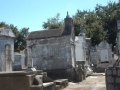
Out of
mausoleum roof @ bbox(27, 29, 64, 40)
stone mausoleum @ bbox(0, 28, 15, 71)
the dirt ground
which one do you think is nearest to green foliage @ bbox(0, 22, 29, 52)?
stone mausoleum @ bbox(0, 28, 15, 71)

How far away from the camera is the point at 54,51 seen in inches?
595

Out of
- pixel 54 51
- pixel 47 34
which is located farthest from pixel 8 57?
pixel 54 51

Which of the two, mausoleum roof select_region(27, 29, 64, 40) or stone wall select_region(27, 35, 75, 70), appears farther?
mausoleum roof select_region(27, 29, 64, 40)

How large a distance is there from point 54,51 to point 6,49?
429 cm

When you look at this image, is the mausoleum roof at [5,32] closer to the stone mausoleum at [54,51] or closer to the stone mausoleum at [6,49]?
the stone mausoleum at [6,49]

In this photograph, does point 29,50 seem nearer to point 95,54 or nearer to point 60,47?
point 60,47

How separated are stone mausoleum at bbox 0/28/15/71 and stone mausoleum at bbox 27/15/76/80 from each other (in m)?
1.80

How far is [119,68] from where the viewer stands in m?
5.76

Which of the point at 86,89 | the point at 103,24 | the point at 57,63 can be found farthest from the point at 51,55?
the point at 103,24

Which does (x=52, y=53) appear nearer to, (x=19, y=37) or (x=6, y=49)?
(x=6, y=49)

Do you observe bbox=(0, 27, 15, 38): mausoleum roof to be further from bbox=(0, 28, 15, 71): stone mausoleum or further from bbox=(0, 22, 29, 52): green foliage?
bbox=(0, 22, 29, 52): green foliage

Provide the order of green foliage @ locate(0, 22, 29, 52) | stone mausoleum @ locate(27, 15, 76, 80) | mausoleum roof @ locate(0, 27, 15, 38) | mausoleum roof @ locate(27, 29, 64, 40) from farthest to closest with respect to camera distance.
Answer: green foliage @ locate(0, 22, 29, 52) → mausoleum roof @ locate(0, 27, 15, 38) → mausoleum roof @ locate(27, 29, 64, 40) → stone mausoleum @ locate(27, 15, 76, 80)

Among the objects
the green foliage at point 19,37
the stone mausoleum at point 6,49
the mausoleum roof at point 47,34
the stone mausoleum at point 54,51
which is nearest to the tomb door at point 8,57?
the stone mausoleum at point 6,49

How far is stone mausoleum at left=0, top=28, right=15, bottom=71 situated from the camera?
1559 centimetres
